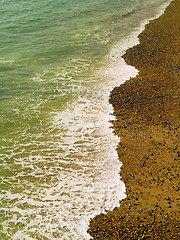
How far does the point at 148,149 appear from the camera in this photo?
1133 cm

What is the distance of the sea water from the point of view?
922cm

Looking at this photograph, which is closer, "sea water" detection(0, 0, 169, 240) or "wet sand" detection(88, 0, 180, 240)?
"wet sand" detection(88, 0, 180, 240)

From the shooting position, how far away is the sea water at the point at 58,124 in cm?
922

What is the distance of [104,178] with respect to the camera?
10.3 m

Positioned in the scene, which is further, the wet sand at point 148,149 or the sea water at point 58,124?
the sea water at point 58,124

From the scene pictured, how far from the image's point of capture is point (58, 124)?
13.6 metres

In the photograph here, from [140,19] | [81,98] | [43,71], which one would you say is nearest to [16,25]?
[43,71]

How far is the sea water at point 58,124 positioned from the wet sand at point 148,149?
1.78 ft

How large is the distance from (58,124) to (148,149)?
5129 mm

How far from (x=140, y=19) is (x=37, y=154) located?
24.1 m

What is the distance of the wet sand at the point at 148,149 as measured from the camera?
8.30 meters

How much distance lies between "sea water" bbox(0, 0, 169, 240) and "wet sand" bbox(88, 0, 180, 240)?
1.78 feet

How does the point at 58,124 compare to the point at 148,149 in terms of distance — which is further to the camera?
the point at 58,124

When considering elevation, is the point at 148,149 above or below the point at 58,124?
below
